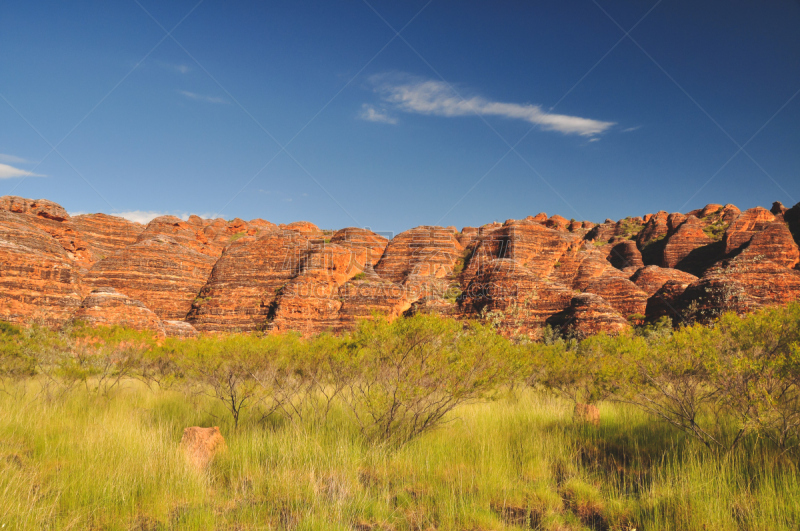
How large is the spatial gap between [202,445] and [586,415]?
8.34 metres

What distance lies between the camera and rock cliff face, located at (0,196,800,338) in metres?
28.9

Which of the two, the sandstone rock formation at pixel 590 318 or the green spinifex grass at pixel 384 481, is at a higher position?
the sandstone rock formation at pixel 590 318

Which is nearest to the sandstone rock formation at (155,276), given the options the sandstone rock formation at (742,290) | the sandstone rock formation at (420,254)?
the sandstone rock formation at (420,254)

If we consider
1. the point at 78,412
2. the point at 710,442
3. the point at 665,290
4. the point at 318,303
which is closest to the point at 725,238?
the point at 665,290

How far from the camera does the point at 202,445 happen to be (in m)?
6.37

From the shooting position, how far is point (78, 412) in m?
8.69

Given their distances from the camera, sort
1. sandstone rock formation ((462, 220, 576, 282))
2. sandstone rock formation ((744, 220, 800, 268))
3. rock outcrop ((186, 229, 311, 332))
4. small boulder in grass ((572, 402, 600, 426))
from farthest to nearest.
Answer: sandstone rock formation ((462, 220, 576, 282)) < sandstone rock formation ((744, 220, 800, 268)) < rock outcrop ((186, 229, 311, 332)) < small boulder in grass ((572, 402, 600, 426))

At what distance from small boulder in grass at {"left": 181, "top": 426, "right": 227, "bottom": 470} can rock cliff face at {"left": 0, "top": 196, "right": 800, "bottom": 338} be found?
44.4 ft

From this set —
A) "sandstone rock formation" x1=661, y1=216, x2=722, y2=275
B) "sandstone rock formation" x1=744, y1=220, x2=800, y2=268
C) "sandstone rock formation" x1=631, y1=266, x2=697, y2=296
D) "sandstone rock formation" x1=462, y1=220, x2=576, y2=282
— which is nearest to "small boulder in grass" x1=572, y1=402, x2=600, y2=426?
"sandstone rock formation" x1=631, y1=266, x2=697, y2=296

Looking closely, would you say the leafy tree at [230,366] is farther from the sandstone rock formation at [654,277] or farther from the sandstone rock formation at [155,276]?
the sandstone rock formation at [654,277]

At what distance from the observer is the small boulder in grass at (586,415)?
8.71 meters

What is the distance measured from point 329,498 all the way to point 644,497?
419 centimetres

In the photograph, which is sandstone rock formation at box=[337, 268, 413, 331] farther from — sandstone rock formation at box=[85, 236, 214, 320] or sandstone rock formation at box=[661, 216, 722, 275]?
sandstone rock formation at box=[661, 216, 722, 275]

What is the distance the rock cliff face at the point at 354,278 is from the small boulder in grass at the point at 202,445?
1354 cm
